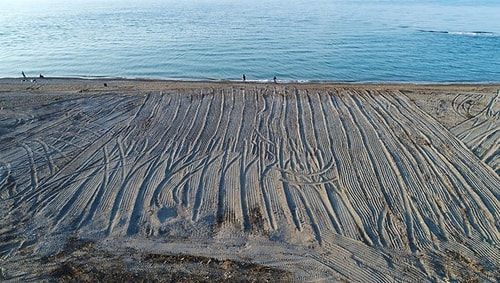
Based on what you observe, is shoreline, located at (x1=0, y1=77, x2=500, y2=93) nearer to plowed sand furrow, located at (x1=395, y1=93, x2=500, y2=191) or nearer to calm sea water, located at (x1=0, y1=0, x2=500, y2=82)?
calm sea water, located at (x1=0, y1=0, x2=500, y2=82)

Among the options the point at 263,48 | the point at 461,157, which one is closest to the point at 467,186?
the point at 461,157

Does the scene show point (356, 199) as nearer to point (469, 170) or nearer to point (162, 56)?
point (469, 170)

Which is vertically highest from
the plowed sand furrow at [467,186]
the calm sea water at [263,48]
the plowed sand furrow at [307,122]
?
the calm sea water at [263,48]

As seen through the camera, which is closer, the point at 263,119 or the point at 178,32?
the point at 263,119

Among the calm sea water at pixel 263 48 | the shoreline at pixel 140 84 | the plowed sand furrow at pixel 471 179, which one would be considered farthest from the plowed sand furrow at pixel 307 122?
the calm sea water at pixel 263 48

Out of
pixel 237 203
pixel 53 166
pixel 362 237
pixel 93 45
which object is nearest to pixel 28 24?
pixel 93 45

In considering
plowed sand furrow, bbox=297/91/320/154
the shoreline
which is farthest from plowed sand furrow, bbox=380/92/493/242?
the shoreline

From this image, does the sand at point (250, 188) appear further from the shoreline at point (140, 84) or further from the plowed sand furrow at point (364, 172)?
the shoreline at point (140, 84)
